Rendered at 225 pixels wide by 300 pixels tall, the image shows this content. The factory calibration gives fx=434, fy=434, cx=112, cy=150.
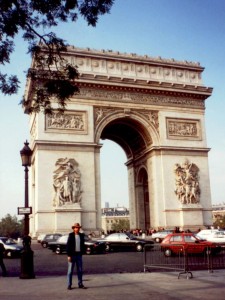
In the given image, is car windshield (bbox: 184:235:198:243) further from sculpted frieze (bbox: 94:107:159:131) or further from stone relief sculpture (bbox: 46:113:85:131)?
sculpted frieze (bbox: 94:107:159:131)

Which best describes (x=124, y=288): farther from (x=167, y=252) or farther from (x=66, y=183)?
(x=66, y=183)

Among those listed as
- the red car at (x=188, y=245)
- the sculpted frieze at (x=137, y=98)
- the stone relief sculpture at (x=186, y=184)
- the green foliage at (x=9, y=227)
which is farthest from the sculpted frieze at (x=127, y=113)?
the green foliage at (x=9, y=227)

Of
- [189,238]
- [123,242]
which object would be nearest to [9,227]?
[123,242]

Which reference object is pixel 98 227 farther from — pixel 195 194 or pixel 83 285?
pixel 83 285

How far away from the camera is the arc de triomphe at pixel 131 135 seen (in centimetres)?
3309

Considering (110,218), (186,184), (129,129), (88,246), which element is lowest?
(88,246)

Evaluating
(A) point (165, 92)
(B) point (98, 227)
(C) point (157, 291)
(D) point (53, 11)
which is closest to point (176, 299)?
(C) point (157, 291)

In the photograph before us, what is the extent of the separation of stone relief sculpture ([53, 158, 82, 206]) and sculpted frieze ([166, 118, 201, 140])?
30.3ft

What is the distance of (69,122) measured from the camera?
113 ft

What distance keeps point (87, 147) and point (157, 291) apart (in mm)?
25198

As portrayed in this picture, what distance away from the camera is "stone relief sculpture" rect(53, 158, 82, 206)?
3266 centimetres

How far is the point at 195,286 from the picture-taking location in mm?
10609

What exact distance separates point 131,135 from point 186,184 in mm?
7638

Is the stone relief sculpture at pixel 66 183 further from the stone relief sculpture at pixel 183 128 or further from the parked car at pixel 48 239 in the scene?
the stone relief sculpture at pixel 183 128
